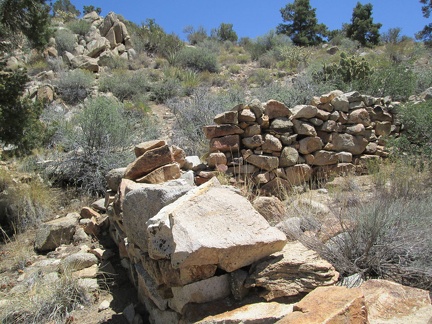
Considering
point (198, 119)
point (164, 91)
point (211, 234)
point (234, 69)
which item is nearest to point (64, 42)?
point (164, 91)

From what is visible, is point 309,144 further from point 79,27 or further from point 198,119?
point 79,27

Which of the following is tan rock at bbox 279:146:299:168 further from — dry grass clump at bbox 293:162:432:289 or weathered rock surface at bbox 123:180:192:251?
weathered rock surface at bbox 123:180:192:251

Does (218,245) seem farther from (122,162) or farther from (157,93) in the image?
(157,93)

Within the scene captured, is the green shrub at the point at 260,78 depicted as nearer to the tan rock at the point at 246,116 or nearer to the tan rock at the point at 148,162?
the tan rock at the point at 246,116

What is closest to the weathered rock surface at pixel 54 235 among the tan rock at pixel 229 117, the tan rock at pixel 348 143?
the tan rock at pixel 229 117

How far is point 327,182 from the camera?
6.08m

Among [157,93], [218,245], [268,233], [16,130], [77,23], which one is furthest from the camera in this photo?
[77,23]

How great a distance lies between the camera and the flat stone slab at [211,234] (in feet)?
7.68

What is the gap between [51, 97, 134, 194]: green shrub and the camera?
6273 millimetres

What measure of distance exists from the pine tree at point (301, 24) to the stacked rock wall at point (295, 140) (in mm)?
16430

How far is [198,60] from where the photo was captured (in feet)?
52.0

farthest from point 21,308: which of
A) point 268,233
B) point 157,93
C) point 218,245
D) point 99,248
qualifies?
point 157,93

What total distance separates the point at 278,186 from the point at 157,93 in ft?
25.0

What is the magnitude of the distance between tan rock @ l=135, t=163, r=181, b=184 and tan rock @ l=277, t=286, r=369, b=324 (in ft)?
7.88
